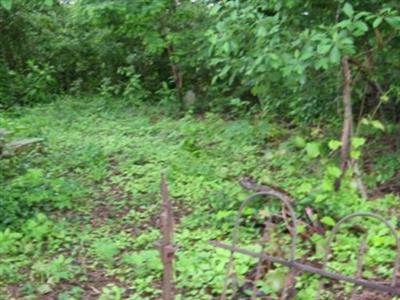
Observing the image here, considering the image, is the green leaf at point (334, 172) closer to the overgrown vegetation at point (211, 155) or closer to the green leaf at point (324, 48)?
the overgrown vegetation at point (211, 155)

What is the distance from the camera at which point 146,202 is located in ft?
15.7

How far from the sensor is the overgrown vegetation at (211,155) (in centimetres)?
367

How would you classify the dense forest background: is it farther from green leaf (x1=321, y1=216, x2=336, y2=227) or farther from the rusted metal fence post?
the rusted metal fence post

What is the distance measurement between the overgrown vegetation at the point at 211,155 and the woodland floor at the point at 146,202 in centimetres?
1

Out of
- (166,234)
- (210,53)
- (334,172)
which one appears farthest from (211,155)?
(166,234)

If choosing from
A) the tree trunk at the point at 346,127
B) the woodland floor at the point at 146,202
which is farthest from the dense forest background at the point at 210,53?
the woodland floor at the point at 146,202

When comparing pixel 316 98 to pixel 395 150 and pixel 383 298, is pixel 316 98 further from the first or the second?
pixel 383 298

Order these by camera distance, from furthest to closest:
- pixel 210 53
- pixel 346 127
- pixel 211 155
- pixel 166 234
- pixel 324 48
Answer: pixel 210 53 → pixel 211 155 → pixel 346 127 → pixel 324 48 → pixel 166 234

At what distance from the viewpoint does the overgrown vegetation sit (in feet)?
12.0

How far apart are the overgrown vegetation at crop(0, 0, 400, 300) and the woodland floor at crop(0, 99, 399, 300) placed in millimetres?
12

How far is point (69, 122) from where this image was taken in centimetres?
765

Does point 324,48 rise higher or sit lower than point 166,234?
higher

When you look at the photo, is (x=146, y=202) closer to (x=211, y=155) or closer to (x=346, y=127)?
(x=211, y=155)

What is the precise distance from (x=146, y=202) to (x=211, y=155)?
4.15ft
